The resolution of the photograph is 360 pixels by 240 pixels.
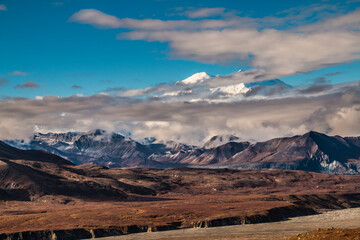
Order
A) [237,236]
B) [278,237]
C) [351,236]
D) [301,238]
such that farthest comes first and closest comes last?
[237,236], [278,237], [301,238], [351,236]

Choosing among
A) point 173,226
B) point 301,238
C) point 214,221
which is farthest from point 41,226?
point 301,238

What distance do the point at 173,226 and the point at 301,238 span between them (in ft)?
320

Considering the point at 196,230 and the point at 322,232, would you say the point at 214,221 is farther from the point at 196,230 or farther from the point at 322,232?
the point at 322,232

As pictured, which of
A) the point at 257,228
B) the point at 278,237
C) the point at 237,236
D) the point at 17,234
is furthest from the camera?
the point at 257,228

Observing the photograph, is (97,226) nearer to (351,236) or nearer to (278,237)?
(278,237)

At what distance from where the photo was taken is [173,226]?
194625 millimetres

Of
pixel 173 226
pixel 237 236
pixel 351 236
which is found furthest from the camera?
pixel 173 226

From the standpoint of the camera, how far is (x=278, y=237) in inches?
5655

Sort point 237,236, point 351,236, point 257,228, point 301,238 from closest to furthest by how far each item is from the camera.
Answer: point 351,236 → point 301,238 → point 237,236 → point 257,228

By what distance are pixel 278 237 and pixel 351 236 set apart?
48322 mm

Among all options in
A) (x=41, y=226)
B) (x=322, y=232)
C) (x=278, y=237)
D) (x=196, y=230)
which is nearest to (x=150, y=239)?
(x=196, y=230)

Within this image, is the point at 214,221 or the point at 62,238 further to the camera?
the point at 214,221

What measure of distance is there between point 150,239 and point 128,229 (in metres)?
29.6

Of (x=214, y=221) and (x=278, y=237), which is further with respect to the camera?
(x=214, y=221)
